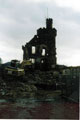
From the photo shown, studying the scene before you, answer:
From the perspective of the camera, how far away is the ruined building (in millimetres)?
41625

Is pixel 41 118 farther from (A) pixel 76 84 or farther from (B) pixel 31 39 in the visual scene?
(B) pixel 31 39

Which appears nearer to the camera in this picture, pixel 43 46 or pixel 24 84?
pixel 24 84

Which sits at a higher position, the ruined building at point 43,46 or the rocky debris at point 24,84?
the ruined building at point 43,46

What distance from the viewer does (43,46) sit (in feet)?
140

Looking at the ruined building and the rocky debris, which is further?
the ruined building

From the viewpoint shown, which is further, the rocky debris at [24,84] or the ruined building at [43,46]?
the ruined building at [43,46]

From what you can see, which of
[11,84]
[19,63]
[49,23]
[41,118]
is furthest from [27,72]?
[41,118]

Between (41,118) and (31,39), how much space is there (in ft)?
112

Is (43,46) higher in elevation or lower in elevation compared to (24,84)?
higher

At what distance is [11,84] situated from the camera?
84.4ft

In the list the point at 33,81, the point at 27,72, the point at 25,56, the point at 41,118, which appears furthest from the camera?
the point at 25,56

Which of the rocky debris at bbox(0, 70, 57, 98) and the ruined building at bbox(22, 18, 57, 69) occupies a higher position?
the ruined building at bbox(22, 18, 57, 69)

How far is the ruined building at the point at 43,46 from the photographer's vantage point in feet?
137

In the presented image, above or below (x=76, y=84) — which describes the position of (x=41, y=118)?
below
